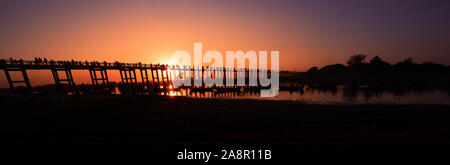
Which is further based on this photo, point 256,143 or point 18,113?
point 18,113

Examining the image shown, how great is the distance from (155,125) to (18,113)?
714cm

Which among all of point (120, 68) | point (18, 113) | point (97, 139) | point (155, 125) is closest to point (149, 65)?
Answer: point (120, 68)

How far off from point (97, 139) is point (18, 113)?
10.1 meters
